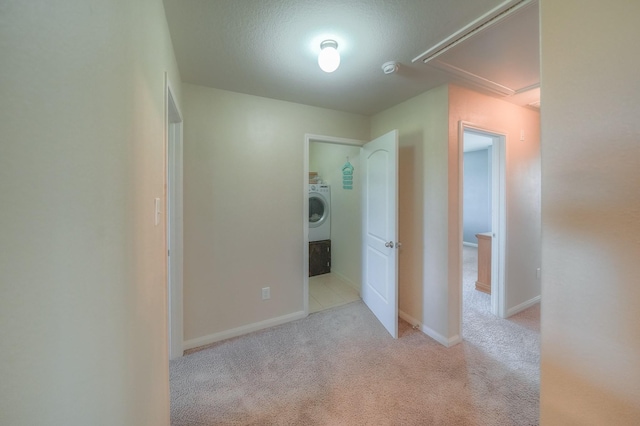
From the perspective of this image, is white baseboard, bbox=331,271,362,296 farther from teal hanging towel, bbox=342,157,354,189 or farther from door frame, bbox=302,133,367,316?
teal hanging towel, bbox=342,157,354,189

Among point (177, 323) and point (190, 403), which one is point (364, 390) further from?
point (177, 323)

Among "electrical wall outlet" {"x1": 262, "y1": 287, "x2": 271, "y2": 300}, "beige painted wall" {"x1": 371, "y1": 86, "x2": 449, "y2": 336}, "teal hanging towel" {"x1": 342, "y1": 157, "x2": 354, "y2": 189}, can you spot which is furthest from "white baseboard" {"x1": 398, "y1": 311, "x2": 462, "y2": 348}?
"teal hanging towel" {"x1": 342, "y1": 157, "x2": 354, "y2": 189}

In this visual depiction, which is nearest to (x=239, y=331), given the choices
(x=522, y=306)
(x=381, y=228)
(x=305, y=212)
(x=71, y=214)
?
(x=305, y=212)

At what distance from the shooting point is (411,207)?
2.59 metres

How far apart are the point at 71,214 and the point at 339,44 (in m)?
1.67

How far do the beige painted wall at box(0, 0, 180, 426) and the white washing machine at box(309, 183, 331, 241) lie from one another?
328cm

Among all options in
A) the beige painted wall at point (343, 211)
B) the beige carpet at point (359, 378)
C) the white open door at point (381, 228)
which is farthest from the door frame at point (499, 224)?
the beige painted wall at point (343, 211)

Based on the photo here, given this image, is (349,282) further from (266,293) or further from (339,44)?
(339,44)

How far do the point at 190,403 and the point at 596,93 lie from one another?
2442 millimetres

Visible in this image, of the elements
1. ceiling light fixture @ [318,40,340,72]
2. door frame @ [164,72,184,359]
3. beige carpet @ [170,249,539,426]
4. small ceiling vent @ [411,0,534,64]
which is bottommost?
beige carpet @ [170,249,539,426]

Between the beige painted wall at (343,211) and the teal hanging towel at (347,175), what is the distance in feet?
0.19

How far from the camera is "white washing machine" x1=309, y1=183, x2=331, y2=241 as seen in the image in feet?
13.5

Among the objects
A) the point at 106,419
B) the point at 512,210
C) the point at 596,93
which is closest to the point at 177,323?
the point at 106,419

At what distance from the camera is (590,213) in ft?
2.46
